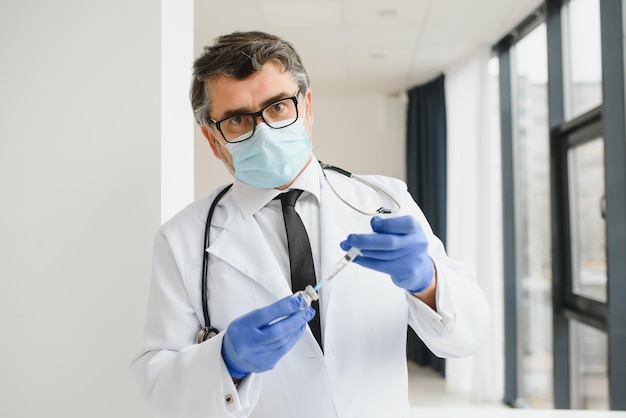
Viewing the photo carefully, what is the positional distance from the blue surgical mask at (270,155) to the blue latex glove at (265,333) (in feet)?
1.11

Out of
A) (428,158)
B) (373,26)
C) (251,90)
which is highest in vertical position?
(373,26)

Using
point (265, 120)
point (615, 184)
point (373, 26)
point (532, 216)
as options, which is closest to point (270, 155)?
point (265, 120)

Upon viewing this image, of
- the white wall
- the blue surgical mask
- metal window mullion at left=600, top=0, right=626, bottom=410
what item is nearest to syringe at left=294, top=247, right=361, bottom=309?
the blue surgical mask

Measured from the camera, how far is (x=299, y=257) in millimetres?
1186

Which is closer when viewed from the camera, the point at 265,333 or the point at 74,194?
the point at 265,333

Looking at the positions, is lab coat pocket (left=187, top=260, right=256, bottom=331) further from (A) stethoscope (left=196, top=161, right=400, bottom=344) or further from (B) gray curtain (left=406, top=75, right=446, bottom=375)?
(B) gray curtain (left=406, top=75, right=446, bottom=375)

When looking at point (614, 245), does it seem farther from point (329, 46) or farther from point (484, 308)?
point (329, 46)

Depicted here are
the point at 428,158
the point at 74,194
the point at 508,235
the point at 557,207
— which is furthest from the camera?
the point at 428,158

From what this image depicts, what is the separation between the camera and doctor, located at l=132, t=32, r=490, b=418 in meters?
1.10

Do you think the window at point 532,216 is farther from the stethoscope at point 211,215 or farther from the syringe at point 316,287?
the syringe at point 316,287

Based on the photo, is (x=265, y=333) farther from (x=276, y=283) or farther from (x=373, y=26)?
(x=373, y=26)

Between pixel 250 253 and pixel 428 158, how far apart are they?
4.62m

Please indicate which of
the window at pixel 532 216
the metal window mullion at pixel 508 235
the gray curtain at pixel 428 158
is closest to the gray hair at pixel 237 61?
the window at pixel 532 216

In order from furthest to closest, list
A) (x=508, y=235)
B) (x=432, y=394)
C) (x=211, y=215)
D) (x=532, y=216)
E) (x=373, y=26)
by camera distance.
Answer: (x=432, y=394)
(x=508, y=235)
(x=532, y=216)
(x=373, y=26)
(x=211, y=215)
